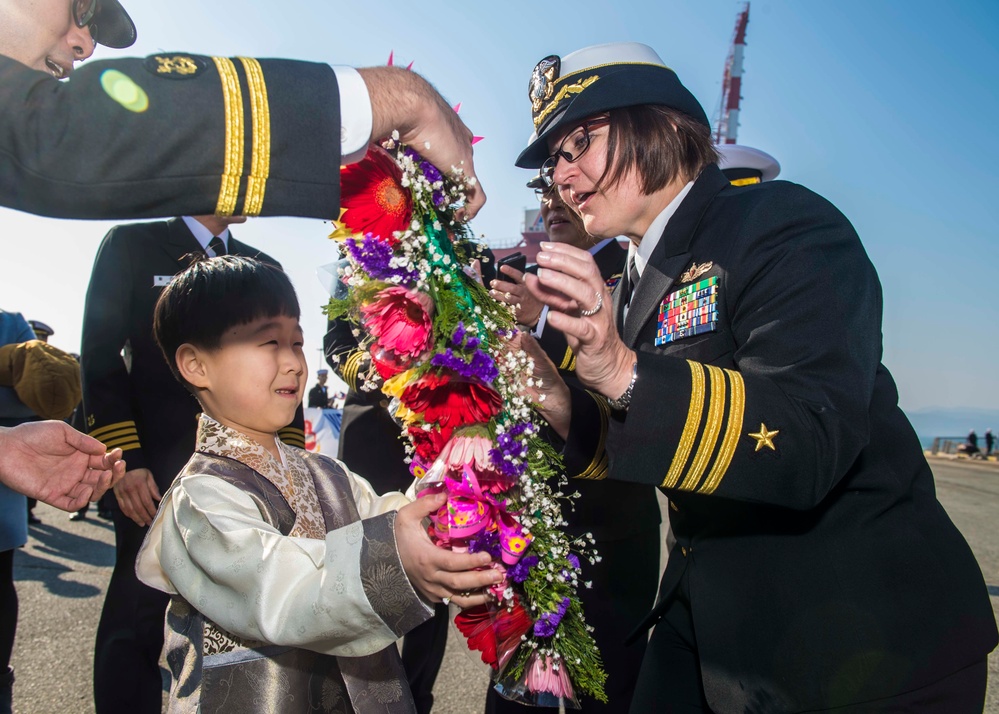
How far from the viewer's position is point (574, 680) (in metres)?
1.92

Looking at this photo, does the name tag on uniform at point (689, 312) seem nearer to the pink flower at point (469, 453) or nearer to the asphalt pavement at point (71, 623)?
the pink flower at point (469, 453)

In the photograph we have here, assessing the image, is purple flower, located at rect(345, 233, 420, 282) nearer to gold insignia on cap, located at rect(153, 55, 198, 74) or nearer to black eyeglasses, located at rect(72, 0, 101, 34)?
gold insignia on cap, located at rect(153, 55, 198, 74)

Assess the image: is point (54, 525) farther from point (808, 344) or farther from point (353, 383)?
point (808, 344)

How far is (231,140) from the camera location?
51.4 inches

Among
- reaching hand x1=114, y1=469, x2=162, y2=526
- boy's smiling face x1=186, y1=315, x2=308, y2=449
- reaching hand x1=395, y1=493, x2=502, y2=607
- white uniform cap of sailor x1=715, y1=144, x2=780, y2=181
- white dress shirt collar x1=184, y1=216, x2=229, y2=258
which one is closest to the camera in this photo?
reaching hand x1=395, y1=493, x2=502, y2=607

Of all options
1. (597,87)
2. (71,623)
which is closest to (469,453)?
(597,87)

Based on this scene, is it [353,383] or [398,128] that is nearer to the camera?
[398,128]

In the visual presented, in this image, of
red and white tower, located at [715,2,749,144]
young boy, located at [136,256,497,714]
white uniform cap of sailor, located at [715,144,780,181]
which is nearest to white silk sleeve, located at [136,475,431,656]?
young boy, located at [136,256,497,714]

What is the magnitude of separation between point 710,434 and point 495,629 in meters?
0.82

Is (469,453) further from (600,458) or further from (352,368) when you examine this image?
(352,368)

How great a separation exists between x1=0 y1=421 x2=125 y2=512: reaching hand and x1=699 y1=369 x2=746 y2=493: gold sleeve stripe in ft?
5.13

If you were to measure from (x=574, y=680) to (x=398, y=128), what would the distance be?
4.79 feet

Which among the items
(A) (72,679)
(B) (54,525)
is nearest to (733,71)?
(B) (54,525)

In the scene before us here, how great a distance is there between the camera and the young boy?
167 cm
